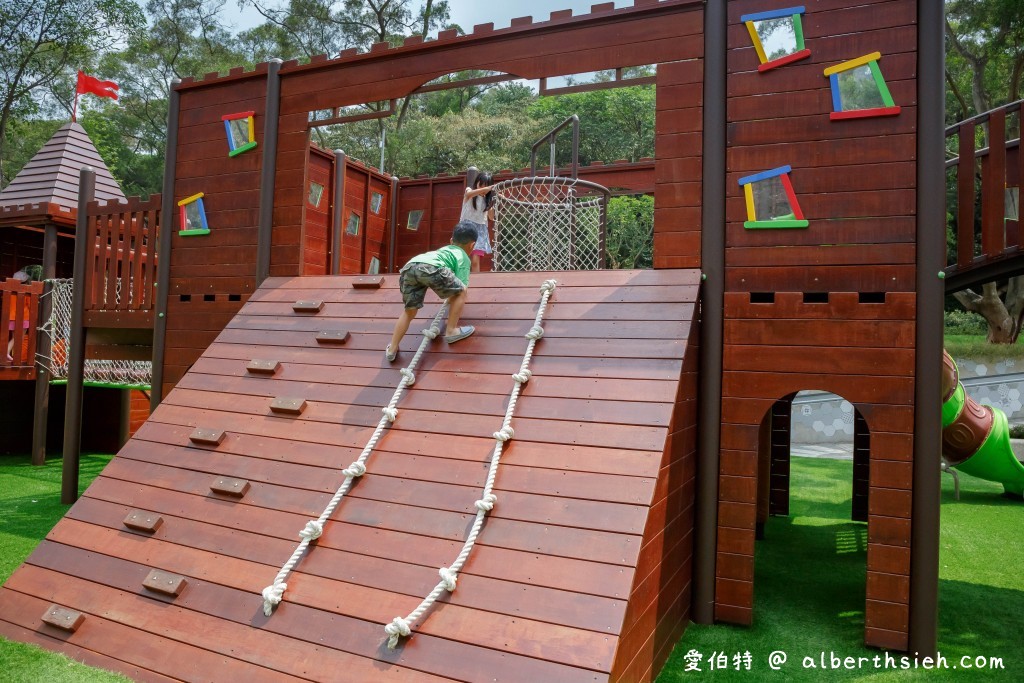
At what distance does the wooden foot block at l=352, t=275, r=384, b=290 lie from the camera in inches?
221

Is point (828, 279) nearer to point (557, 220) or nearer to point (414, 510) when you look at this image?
point (414, 510)

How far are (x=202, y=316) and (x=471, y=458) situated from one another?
12.5ft

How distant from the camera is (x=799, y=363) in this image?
438 cm

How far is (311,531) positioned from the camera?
3.59m

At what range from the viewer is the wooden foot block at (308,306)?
552cm

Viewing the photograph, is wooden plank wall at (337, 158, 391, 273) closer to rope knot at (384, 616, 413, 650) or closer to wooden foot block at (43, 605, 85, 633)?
wooden foot block at (43, 605, 85, 633)

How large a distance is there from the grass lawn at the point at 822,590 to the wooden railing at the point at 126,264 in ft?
7.06

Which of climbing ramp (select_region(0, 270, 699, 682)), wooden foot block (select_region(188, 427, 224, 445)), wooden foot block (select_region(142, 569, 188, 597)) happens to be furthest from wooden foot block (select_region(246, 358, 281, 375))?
wooden foot block (select_region(142, 569, 188, 597))

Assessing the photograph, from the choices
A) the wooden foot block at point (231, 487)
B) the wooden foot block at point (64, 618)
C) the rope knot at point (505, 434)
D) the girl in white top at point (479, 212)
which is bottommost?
the wooden foot block at point (64, 618)

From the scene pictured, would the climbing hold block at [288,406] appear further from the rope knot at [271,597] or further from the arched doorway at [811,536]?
the arched doorway at [811,536]

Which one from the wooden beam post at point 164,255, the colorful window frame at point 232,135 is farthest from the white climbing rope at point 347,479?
the wooden beam post at point 164,255

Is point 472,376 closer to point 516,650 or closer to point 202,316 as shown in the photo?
point 516,650

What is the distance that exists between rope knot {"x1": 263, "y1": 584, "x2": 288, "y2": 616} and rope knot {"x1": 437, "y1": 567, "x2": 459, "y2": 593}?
81 cm

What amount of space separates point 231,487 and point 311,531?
791 millimetres
